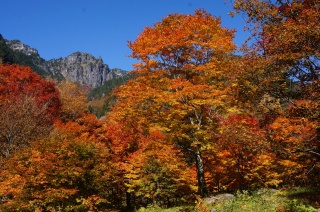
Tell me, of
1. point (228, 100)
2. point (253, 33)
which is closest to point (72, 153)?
point (228, 100)

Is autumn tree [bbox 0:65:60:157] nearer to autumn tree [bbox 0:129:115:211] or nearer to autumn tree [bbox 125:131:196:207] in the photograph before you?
autumn tree [bbox 0:129:115:211]

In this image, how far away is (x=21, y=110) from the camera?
82.8 feet

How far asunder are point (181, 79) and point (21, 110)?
15.8 metres

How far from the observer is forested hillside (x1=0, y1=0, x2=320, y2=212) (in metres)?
11.1

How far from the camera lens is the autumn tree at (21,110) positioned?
23234 mm

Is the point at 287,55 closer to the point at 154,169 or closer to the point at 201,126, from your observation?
the point at 201,126

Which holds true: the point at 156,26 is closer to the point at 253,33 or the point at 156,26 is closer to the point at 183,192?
the point at 253,33

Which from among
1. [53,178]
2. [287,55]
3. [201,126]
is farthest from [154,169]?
[287,55]

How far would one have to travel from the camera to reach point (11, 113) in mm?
24094

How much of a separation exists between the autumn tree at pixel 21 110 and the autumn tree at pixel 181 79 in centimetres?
1023

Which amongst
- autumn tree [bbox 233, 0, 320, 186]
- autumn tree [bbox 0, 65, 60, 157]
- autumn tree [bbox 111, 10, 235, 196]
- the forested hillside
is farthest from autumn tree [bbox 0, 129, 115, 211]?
autumn tree [bbox 233, 0, 320, 186]

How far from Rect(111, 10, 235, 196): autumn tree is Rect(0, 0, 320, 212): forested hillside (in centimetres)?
7

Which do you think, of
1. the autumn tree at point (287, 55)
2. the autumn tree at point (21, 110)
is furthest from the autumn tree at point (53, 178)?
the autumn tree at point (287, 55)

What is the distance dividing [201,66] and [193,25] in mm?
2526
